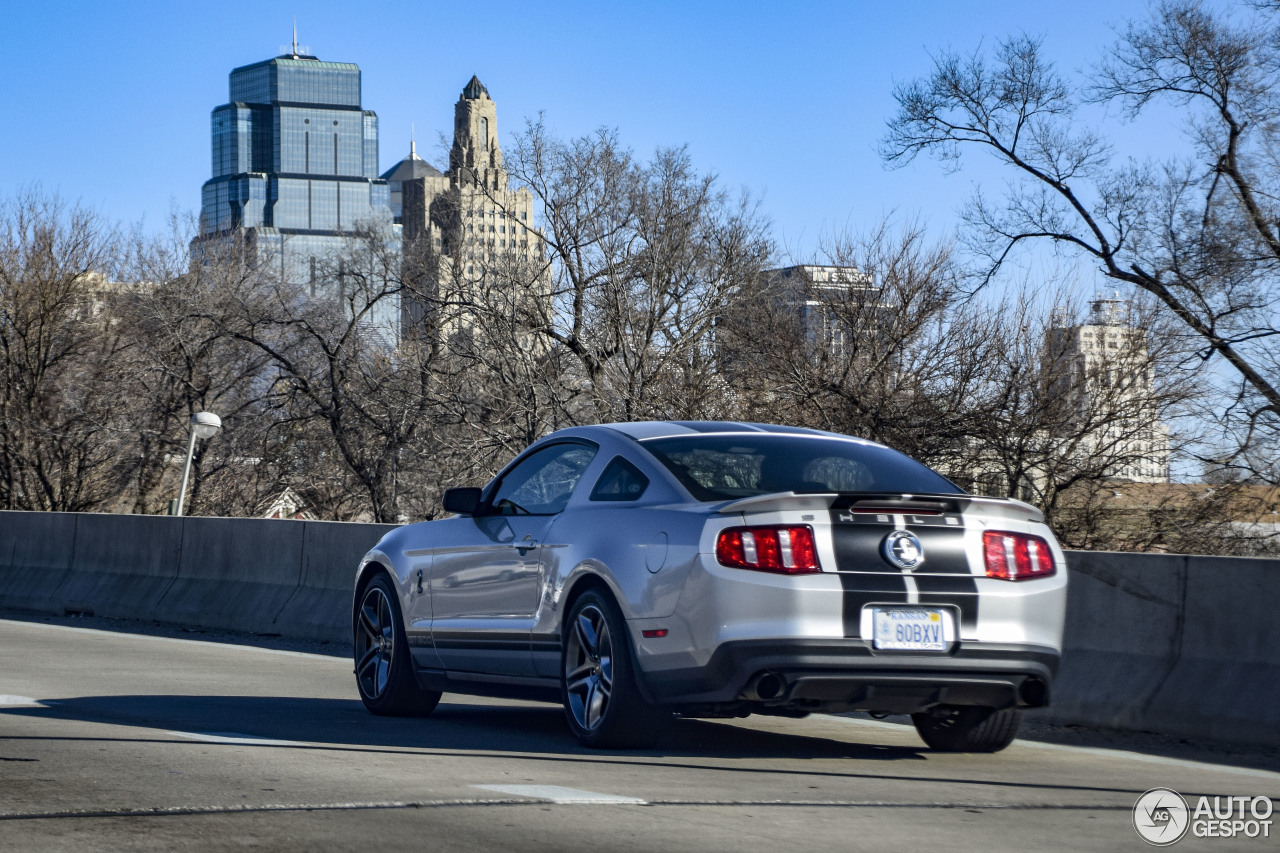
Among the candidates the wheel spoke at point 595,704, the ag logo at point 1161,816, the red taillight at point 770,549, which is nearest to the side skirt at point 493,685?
the wheel spoke at point 595,704

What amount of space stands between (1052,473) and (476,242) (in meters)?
12.4

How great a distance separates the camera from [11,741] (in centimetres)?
713

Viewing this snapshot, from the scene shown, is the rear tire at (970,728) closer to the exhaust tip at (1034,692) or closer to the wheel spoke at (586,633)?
the exhaust tip at (1034,692)

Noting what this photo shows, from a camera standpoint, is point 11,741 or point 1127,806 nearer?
point 1127,806

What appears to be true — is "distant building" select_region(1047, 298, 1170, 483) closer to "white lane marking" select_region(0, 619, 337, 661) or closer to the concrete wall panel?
"white lane marking" select_region(0, 619, 337, 661)

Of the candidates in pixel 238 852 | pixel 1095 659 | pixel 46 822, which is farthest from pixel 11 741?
pixel 1095 659

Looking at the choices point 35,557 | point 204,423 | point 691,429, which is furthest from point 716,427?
point 204,423

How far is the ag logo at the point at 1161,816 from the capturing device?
5.32 meters

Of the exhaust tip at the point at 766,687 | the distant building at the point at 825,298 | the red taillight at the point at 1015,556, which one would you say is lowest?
the exhaust tip at the point at 766,687

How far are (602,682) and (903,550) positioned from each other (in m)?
1.52

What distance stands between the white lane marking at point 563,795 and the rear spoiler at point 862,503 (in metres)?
1.39

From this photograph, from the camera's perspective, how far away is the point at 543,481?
816 centimetres

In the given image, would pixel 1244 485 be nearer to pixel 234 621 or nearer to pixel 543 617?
pixel 234 621

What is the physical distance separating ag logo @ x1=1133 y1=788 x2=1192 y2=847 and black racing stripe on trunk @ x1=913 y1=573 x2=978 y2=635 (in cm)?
99
